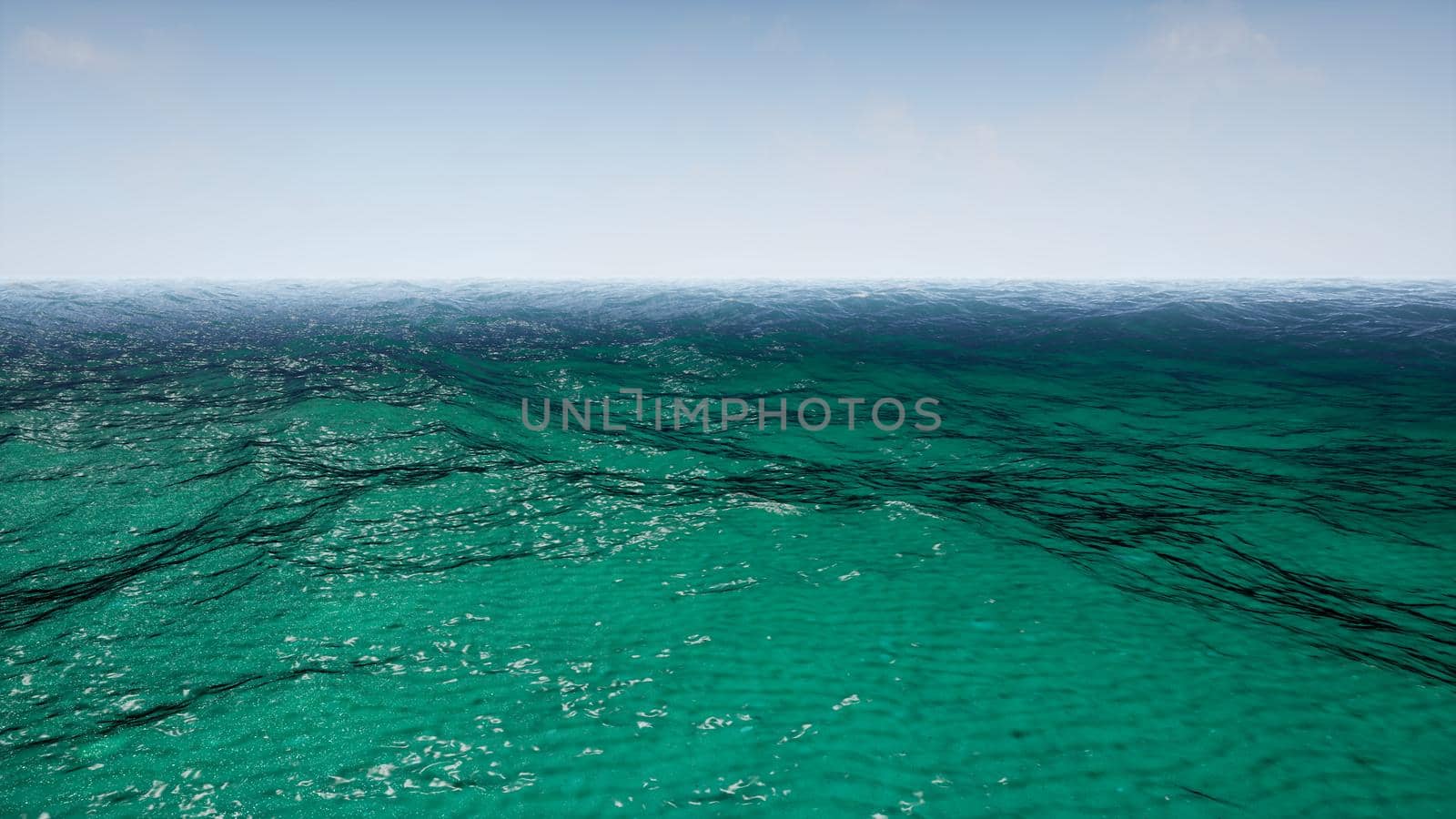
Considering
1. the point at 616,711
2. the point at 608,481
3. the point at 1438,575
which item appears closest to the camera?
the point at 616,711

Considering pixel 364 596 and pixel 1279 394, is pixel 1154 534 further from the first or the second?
pixel 1279 394

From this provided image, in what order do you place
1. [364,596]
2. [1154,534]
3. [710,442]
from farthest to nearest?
1. [710,442]
2. [1154,534]
3. [364,596]

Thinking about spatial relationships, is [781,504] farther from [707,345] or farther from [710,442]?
[707,345]

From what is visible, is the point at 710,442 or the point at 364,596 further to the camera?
the point at 710,442

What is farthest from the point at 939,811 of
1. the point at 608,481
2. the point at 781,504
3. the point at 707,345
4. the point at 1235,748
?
the point at 707,345

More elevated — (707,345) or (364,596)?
(707,345)

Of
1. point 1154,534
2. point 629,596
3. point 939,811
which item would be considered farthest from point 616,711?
point 1154,534
